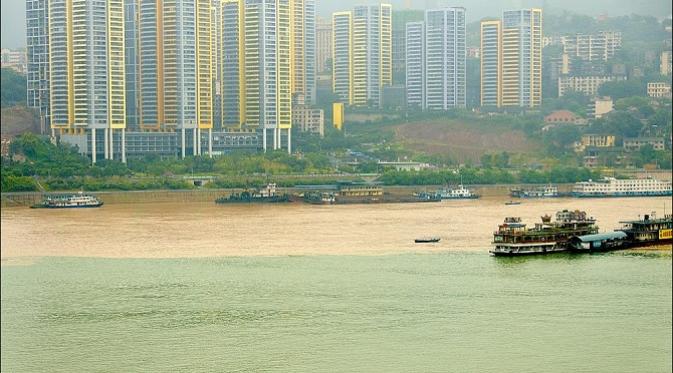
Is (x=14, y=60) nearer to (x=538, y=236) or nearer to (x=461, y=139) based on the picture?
(x=538, y=236)

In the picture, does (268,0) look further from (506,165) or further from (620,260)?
(620,260)

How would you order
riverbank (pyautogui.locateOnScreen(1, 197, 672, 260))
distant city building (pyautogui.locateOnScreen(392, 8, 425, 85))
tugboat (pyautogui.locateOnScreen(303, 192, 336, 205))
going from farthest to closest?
1. distant city building (pyautogui.locateOnScreen(392, 8, 425, 85))
2. tugboat (pyautogui.locateOnScreen(303, 192, 336, 205))
3. riverbank (pyautogui.locateOnScreen(1, 197, 672, 260))

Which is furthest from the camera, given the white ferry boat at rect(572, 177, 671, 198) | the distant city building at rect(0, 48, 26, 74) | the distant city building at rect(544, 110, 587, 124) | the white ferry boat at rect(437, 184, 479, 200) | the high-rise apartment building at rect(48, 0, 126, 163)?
the distant city building at rect(544, 110, 587, 124)

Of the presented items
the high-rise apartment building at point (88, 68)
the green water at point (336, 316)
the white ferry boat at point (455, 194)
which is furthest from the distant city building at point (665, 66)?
the green water at point (336, 316)

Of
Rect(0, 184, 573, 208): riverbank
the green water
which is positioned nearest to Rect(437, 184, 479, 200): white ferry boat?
Rect(0, 184, 573, 208): riverbank

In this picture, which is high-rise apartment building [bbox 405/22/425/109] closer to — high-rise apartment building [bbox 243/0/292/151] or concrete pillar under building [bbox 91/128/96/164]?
high-rise apartment building [bbox 243/0/292/151]

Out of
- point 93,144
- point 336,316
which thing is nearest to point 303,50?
point 93,144

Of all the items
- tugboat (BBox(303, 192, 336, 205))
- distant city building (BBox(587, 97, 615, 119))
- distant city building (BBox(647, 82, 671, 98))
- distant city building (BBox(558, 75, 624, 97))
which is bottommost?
tugboat (BBox(303, 192, 336, 205))
